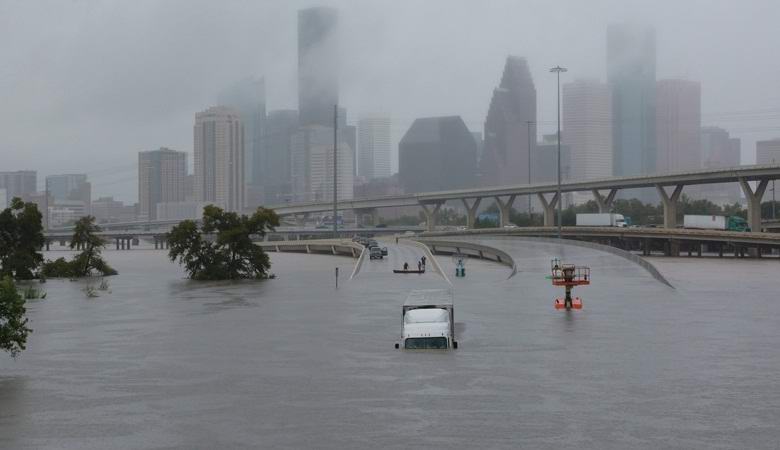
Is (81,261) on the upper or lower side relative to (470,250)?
lower

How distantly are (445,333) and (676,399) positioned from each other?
39.8 ft

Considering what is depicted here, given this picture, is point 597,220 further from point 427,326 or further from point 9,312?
point 9,312

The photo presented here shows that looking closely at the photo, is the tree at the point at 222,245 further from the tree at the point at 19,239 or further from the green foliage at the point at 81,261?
the green foliage at the point at 81,261

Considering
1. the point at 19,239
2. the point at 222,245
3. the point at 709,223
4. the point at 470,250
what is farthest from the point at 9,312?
the point at 709,223

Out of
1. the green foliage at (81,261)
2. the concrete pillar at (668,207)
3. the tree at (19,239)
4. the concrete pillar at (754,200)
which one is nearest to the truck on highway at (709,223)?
the concrete pillar at (754,200)

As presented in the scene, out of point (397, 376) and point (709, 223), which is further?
point (709, 223)

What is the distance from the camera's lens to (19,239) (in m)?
92.4

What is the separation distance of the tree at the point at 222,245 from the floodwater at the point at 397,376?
29.8 m

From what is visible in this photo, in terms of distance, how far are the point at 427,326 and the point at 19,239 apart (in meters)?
64.9

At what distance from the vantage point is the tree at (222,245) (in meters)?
92.9

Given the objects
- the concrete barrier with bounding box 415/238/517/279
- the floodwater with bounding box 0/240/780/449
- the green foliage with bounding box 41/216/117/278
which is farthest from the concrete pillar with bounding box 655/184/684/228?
the floodwater with bounding box 0/240/780/449

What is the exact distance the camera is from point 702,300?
2290 inches

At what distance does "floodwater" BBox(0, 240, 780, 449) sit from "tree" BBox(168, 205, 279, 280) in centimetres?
2981

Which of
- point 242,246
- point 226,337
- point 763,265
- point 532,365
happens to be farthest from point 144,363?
point 763,265
